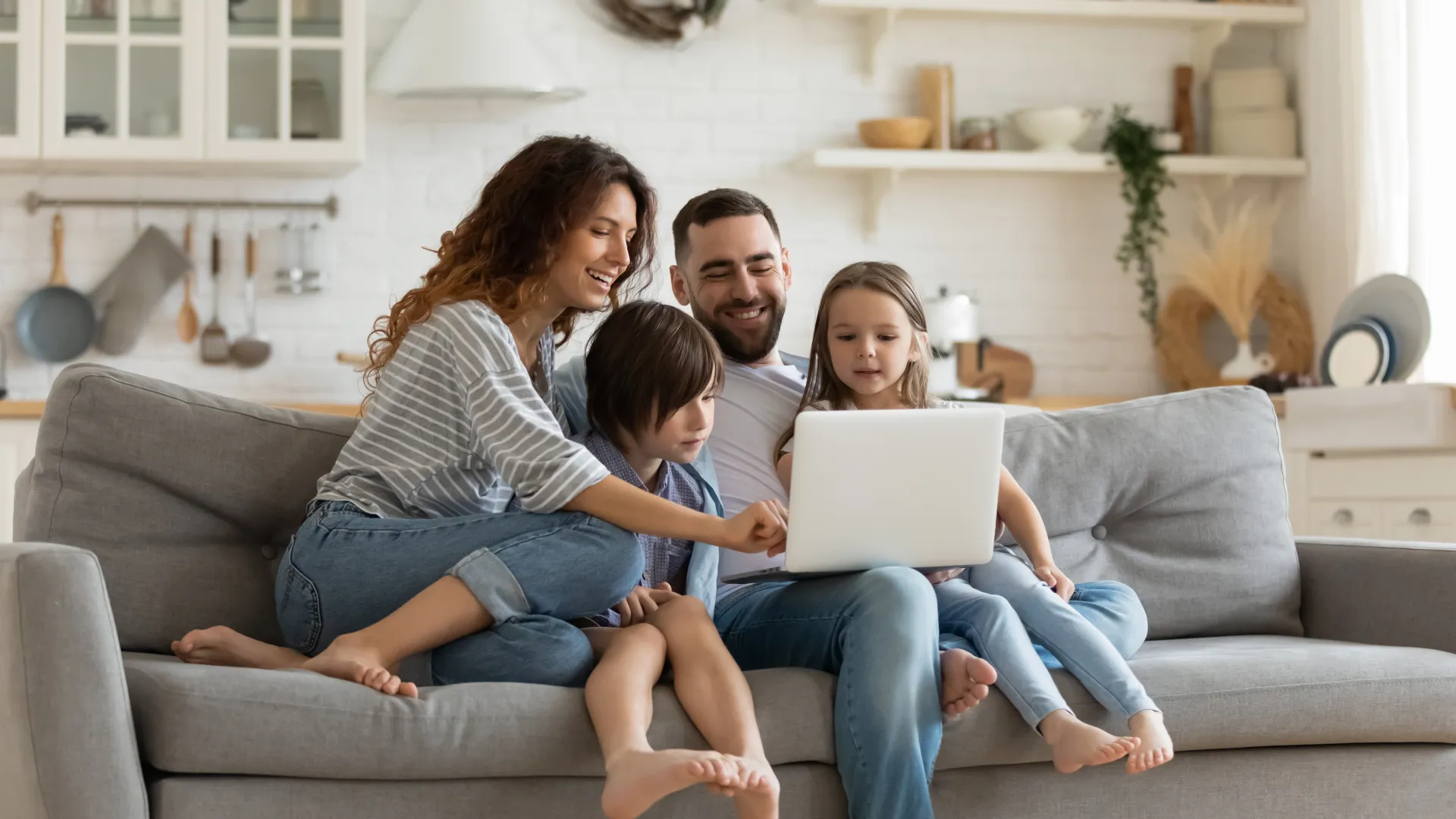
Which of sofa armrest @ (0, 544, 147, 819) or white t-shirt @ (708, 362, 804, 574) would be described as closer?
sofa armrest @ (0, 544, 147, 819)

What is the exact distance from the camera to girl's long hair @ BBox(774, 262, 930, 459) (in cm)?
211

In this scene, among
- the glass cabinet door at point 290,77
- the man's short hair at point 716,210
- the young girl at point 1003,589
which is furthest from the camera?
the glass cabinet door at point 290,77

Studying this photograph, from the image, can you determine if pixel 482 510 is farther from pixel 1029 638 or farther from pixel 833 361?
pixel 1029 638

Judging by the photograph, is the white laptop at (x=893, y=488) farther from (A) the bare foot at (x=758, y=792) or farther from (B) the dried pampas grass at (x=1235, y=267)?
(B) the dried pampas grass at (x=1235, y=267)

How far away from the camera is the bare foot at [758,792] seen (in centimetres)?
148

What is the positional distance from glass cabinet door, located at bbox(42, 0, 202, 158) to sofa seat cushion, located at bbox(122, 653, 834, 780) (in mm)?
2424

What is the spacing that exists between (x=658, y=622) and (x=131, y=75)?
2.66 metres

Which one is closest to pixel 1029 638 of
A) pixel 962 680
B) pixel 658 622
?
pixel 962 680

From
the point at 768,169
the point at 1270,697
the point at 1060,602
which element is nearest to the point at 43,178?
the point at 768,169

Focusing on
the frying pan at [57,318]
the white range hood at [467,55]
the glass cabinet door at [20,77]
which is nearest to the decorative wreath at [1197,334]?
the white range hood at [467,55]

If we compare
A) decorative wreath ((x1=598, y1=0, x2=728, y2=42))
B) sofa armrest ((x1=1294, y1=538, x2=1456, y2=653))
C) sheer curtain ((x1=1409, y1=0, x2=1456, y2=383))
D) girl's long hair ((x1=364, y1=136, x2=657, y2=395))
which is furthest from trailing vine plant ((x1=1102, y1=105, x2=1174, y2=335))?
girl's long hair ((x1=364, y1=136, x2=657, y2=395))

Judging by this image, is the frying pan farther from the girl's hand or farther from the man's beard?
the girl's hand

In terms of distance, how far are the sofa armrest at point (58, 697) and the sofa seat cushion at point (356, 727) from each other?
2.4 inches

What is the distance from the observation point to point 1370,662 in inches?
71.7
